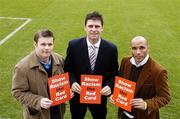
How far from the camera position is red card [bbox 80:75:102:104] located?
15.6 ft

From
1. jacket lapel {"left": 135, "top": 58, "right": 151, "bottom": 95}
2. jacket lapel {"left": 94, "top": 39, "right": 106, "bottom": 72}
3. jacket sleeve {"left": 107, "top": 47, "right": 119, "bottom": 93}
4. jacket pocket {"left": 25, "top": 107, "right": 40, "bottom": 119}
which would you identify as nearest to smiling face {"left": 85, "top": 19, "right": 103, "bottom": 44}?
jacket lapel {"left": 94, "top": 39, "right": 106, "bottom": 72}

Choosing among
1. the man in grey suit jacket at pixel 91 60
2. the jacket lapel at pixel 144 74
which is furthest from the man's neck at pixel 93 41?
the jacket lapel at pixel 144 74

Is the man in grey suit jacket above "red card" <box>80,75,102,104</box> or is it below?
above

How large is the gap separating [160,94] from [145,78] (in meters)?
0.28

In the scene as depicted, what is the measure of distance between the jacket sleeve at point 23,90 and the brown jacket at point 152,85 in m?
1.25

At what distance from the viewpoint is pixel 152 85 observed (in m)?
4.48

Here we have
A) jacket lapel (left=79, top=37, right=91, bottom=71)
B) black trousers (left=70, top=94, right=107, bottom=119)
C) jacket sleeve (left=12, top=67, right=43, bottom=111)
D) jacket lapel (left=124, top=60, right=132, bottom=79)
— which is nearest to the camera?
jacket sleeve (left=12, top=67, right=43, bottom=111)

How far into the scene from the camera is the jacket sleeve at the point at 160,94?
4363 mm

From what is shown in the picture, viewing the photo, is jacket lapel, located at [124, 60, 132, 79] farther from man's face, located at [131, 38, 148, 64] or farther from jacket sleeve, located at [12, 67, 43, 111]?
jacket sleeve, located at [12, 67, 43, 111]

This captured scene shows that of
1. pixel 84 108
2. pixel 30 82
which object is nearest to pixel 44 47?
pixel 30 82

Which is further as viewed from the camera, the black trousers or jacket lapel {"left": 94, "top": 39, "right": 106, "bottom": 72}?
the black trousers

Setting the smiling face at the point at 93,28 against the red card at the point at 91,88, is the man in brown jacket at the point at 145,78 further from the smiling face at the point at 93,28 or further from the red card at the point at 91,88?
the smiling face at the point at 93,28

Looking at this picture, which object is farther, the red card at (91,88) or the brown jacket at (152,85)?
the red card at (91,88)

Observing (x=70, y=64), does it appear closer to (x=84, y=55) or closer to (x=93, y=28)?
(x=84, y=55)
